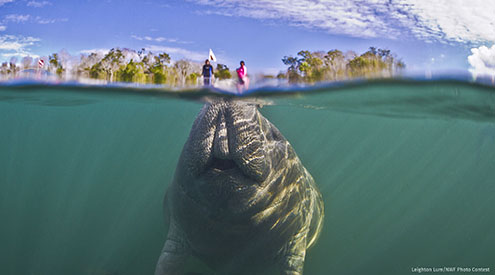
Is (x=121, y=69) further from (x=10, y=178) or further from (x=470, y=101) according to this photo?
(x=10, y=178)

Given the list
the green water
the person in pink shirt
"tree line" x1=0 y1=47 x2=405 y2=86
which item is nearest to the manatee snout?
the person in pink shirt

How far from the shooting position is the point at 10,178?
20.3 metres

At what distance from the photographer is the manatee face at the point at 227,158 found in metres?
2.89

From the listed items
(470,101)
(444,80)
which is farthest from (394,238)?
(444,80)

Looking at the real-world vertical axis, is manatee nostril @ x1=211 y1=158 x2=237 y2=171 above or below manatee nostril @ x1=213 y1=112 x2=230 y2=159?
below

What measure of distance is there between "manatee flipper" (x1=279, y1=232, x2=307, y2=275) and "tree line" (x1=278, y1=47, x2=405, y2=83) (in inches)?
113

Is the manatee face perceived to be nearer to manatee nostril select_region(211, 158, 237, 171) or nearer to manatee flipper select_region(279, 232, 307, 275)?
manatee nostril select_region(211, 158, 237, 171)

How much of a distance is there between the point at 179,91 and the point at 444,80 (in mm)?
5788

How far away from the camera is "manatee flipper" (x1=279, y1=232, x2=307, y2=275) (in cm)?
439

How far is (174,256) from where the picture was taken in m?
4.43

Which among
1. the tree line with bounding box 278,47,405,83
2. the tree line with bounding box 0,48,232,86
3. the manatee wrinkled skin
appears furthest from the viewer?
the tree line with bounding box 0,48,232,86

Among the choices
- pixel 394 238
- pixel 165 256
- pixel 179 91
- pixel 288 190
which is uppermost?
pixel 179 91

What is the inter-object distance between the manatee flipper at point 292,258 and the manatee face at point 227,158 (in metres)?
1.49

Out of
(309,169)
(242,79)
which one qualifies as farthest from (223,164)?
(309,169)
